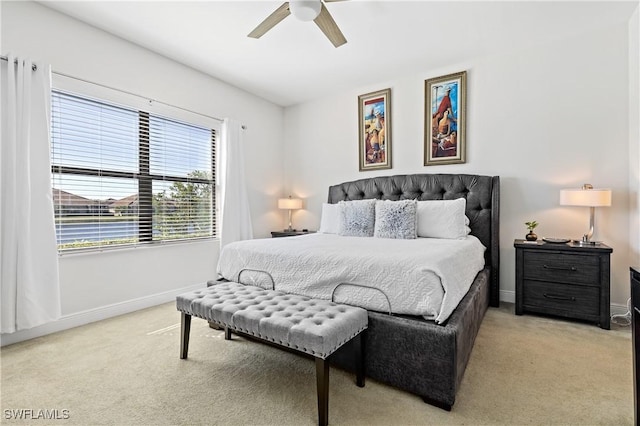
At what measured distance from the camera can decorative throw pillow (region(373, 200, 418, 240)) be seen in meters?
2.86

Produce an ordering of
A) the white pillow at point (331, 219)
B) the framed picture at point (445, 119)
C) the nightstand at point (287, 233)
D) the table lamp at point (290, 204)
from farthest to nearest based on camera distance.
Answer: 1. the table lamp at point (290, 204)
2. the nightstand at point (287, 233)
3. the white pillow at point (331, 219)
4. the framed picture at point (445, 119)

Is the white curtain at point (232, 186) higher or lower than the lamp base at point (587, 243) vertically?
higher

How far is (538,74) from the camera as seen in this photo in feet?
10.1

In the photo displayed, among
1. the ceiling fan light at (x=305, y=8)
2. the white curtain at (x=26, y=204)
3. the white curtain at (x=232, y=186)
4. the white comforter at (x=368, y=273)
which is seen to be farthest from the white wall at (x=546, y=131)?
the white curtain at (x=26, y=204)

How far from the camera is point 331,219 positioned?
3.64 m

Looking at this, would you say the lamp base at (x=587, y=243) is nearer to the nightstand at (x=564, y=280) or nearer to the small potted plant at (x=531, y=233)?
the nightstand at (x=564, y=280)


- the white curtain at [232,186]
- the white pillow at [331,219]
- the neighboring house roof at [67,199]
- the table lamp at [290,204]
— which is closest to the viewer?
the neighboring house roof at [67,199]

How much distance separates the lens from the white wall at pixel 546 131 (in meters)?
2.77

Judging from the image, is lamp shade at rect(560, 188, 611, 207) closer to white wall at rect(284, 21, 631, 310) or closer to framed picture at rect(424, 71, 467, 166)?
white wall at rect(284, 21, 631, 310)

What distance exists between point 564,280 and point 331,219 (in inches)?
89.3

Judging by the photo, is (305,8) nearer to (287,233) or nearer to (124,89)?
(124,89)

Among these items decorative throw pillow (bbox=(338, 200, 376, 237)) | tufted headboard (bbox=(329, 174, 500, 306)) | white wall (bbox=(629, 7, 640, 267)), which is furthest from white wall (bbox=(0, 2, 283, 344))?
white wall (bbox=(629, 7, 640, 267))

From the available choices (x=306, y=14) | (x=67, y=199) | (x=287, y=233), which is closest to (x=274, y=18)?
(x=306, y=14)

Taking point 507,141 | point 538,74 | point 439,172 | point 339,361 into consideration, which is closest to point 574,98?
point 538,74
